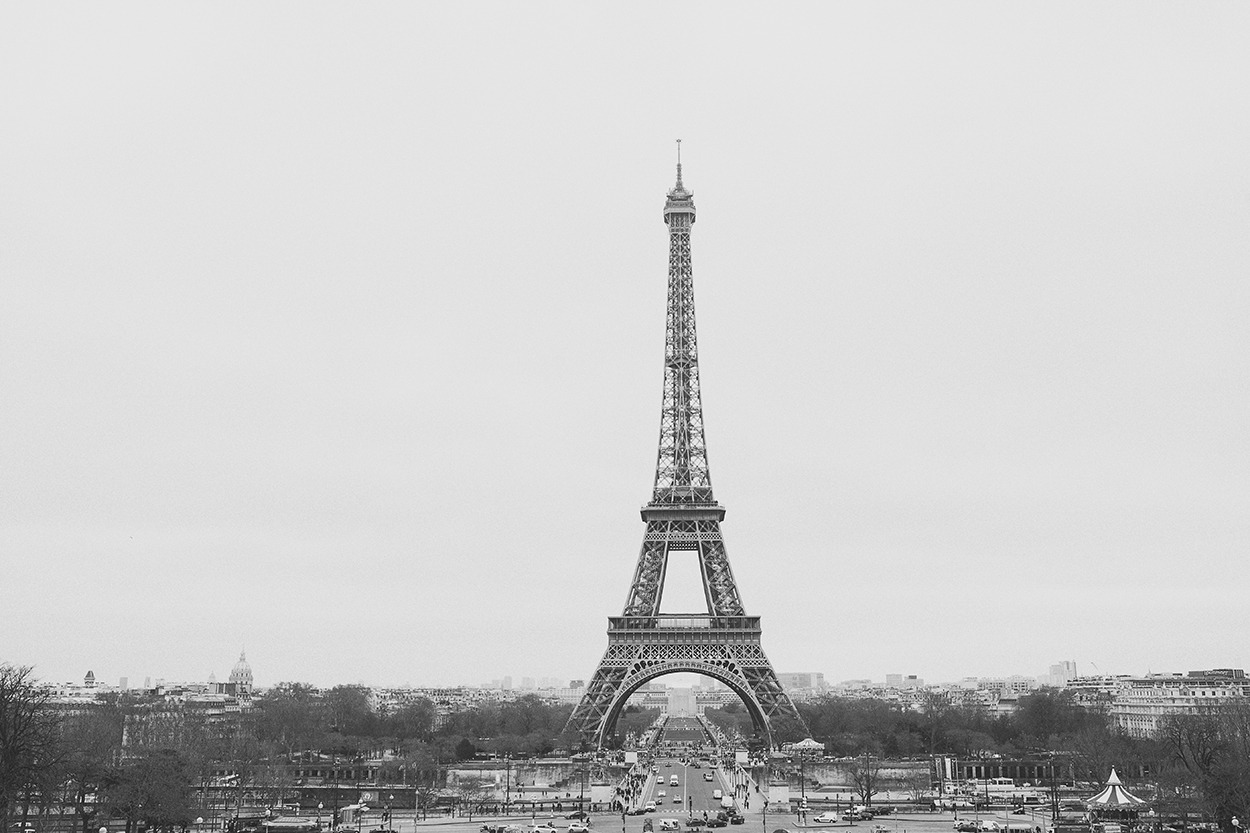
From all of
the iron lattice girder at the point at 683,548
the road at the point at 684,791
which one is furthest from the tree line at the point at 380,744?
the iron lattice girder at the point at 683,548

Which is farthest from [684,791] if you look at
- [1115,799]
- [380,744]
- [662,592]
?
[380,744]

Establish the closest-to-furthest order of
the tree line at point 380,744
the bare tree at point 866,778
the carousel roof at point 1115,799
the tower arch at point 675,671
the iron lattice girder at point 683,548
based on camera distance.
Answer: the tree line at point 380,744 → the carousel roof at point 1115,799 → the bare tree at point 866,778 → the tower arch at point 675,671 → the iron lattice girder at point 683,548

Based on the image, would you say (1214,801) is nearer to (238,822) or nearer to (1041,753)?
(238,822)

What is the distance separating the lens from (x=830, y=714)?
127 m

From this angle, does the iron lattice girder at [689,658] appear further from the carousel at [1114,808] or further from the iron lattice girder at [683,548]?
the carousel at [1114,808]

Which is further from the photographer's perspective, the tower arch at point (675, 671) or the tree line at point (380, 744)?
the tower arch at point (675, 671)

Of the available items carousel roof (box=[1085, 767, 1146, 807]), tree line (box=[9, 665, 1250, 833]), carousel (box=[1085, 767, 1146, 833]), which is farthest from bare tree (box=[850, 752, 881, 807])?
carousel roof (box=[1085, 767, 1146, 807])

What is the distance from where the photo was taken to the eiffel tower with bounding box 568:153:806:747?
281 feet

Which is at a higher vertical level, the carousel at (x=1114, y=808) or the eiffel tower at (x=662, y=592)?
the eiffel tower at (x=662, y=592)

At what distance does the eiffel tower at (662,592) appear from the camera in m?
85.6

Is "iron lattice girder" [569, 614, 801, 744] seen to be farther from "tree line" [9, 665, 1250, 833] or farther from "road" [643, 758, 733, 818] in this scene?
"road" [643, 758, 733, 818]

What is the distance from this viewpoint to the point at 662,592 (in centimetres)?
8938

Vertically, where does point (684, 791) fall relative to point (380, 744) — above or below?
below

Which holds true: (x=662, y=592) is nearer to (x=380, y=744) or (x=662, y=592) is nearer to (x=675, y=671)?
(x=675, y=671)
